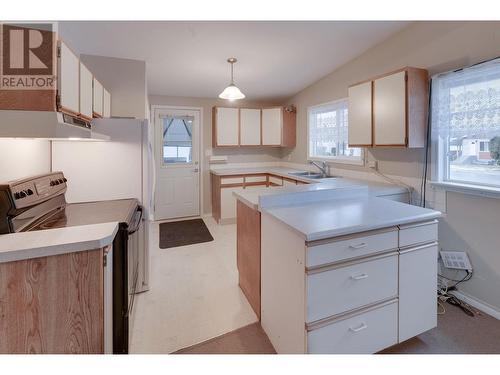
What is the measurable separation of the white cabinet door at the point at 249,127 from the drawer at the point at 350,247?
3592 millimetres

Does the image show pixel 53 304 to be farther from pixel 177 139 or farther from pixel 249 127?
pixel 249 127

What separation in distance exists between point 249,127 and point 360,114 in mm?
2288

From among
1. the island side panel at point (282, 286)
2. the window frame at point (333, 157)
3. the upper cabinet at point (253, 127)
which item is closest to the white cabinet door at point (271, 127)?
the upper cabinet at point (253, 127)

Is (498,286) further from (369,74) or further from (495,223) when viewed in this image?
(369,74)

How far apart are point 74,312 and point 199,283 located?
1.46 meters

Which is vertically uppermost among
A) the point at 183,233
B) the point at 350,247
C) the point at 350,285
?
the point at 350,247

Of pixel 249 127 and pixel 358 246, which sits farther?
pixel 249 127

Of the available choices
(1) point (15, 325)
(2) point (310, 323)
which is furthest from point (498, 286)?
(1) point (15, 325)

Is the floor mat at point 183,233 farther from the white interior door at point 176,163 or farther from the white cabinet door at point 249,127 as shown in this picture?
the white cabinet door at point 249,127

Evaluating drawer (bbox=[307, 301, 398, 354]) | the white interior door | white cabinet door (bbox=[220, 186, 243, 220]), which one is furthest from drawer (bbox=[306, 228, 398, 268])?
the white interior door

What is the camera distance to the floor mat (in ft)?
12.1

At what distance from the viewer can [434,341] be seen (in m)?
1.76

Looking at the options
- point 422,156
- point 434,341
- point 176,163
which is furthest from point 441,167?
point 176,163

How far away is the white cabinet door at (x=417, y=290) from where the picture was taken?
1.59m
